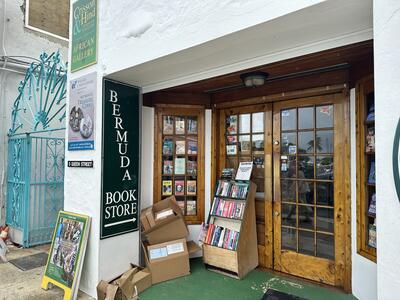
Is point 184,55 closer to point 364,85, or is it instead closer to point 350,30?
point 350,30

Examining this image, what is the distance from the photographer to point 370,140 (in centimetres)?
273

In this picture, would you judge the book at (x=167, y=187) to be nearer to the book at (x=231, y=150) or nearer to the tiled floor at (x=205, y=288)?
the book at (x=231, y=150)

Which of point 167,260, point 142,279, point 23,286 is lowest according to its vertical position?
point 23,286

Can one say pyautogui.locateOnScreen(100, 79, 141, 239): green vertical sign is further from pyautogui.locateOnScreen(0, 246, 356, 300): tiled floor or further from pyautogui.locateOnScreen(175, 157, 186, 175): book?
pyautogui.locateOnScreen(0, 246, 356, 300): tiled floor

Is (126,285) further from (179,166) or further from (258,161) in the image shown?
(258,161)

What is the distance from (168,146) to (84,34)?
6.18 ft

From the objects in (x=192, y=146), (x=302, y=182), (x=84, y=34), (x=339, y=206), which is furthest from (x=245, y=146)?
(x=84, y=34)

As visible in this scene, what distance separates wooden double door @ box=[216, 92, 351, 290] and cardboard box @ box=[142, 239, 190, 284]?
108cm

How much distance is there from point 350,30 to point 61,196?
214 inches

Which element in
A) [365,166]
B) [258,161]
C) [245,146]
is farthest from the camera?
[245,146]

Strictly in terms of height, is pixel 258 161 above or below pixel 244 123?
below

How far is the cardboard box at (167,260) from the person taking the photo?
11.1 feet

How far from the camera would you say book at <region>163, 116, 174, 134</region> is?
4.21m

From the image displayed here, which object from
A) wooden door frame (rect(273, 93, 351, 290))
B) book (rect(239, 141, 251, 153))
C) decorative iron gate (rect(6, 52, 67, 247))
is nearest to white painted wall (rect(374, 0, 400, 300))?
wooden door frame (rect(273, 93, 351, 290))
